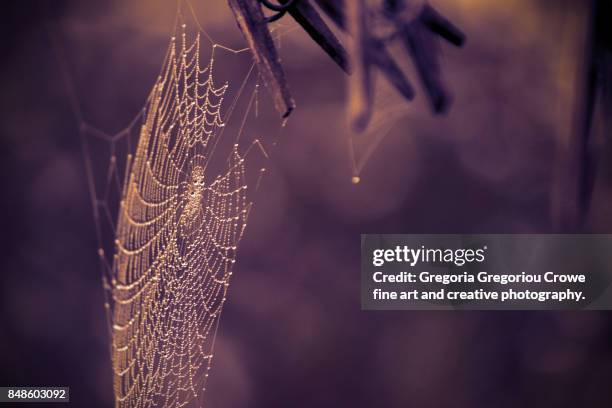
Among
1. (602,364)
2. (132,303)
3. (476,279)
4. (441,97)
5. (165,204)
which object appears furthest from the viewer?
(602,364)

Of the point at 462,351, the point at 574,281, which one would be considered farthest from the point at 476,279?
the point at 462,351

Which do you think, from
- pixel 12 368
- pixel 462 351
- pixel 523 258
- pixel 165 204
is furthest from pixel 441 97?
pixel 12 368

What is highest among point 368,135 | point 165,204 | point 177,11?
point 177,11

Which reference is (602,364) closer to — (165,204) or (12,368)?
(165,204)

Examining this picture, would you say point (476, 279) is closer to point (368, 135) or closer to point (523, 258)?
point (523, 258)

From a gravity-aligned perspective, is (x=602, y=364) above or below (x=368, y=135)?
below

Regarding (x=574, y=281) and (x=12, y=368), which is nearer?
(x=574, y=281)

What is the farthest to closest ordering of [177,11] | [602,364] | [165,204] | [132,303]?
[602,364] < [177,11] < [165,204] < [132,303]
